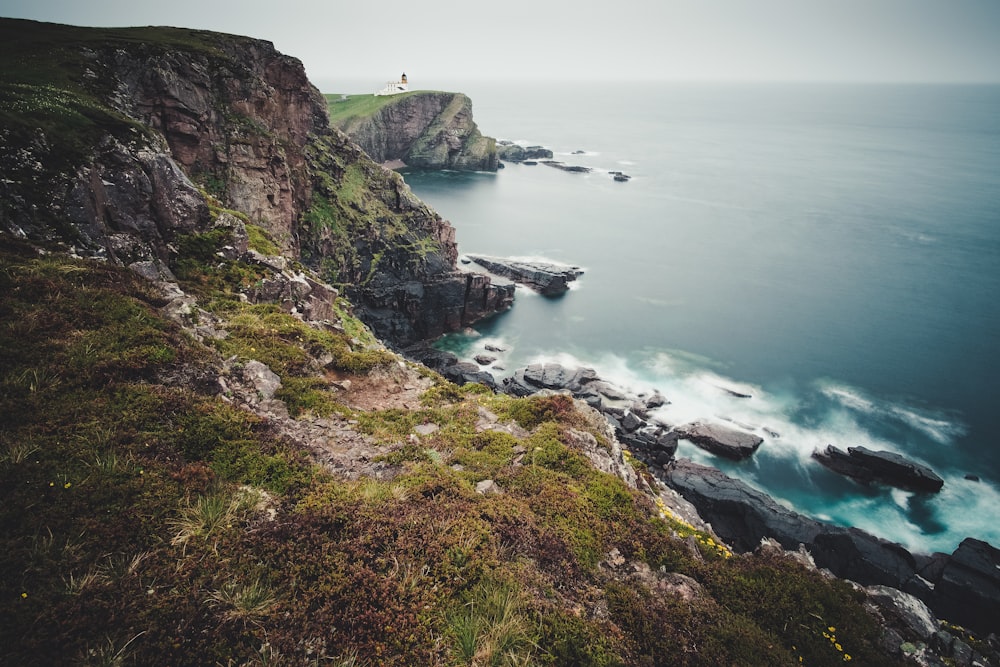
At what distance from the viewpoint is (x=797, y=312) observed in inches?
2459

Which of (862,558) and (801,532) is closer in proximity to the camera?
(862,558)

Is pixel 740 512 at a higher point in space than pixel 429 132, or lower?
lower

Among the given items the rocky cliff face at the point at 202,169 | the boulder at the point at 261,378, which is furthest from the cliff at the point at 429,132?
the boulder at the point at 261,378

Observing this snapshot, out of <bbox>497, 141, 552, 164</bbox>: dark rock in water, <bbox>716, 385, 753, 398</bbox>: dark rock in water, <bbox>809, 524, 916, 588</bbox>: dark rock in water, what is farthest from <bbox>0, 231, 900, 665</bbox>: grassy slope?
<bbox>497, 141, 552, 164</bbox>: dark rock in water

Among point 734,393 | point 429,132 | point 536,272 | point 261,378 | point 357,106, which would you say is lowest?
point 734,393

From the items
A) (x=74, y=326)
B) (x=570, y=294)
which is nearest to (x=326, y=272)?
(x=570, y=294)

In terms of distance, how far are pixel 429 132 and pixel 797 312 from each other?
126041 mm

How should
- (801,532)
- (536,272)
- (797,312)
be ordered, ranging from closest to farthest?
(801,532) → (797,312) → (536,272)

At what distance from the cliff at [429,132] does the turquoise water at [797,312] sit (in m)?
19.4

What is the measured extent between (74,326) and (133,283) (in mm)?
3174

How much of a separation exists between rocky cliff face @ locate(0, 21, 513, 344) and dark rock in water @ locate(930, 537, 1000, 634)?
43562 millimetres

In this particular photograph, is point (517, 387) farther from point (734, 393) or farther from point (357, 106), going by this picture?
point (357, 106)

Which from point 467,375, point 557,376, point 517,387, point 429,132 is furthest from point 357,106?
point 517,387

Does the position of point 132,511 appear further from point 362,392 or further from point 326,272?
point 326,272
